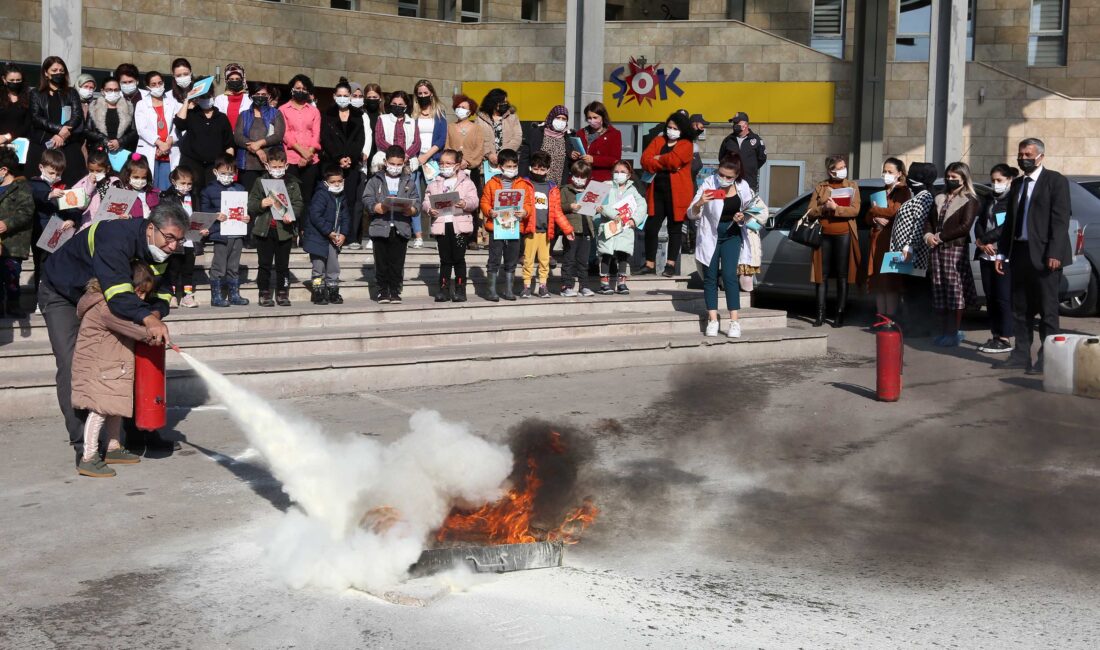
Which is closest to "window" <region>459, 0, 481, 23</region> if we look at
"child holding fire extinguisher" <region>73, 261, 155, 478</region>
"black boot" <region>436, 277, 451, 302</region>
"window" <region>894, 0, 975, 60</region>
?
"window" <region>894, 0, 975, 60</region>

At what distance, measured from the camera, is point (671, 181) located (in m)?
15.8

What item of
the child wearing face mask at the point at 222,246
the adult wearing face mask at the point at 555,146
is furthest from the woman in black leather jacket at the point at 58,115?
the adult wearing face mask at the point at 555,146

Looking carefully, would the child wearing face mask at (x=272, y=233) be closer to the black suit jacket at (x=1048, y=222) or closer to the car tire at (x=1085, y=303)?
the black suit jacket at (x=1048, y=222)

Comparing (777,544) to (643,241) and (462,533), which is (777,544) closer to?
(462,533)

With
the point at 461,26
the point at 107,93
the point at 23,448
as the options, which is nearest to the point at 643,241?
the point at 107,93

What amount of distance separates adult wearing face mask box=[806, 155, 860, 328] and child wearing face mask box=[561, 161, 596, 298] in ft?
8.57

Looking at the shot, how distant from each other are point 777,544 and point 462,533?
1710 mm

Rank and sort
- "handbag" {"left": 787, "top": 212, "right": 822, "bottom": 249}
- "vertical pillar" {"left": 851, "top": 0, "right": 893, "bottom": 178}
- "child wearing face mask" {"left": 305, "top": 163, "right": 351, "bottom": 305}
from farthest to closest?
"vertical pillar" {"left": 851, "top": 0, "right": 893, "bottom": 178}
"handbag" {"left": 787, "top": 212, "right": 822, "bottom": 249}
"child wearing face mask" {"left": 305, "top": 163, "right": 351, "bottom": 305}

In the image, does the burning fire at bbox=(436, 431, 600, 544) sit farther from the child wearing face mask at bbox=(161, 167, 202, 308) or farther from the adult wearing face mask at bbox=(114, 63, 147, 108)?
the adult wearing face mask at bbox=(114, 63, 147, 108)

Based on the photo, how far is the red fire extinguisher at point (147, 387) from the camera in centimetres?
803

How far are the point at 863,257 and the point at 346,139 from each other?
6160 mm

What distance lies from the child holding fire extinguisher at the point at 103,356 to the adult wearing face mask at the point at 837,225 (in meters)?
8.74

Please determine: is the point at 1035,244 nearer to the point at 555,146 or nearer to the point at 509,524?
the point at 555,146

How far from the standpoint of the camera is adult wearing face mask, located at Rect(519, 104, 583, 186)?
50.5 feet
